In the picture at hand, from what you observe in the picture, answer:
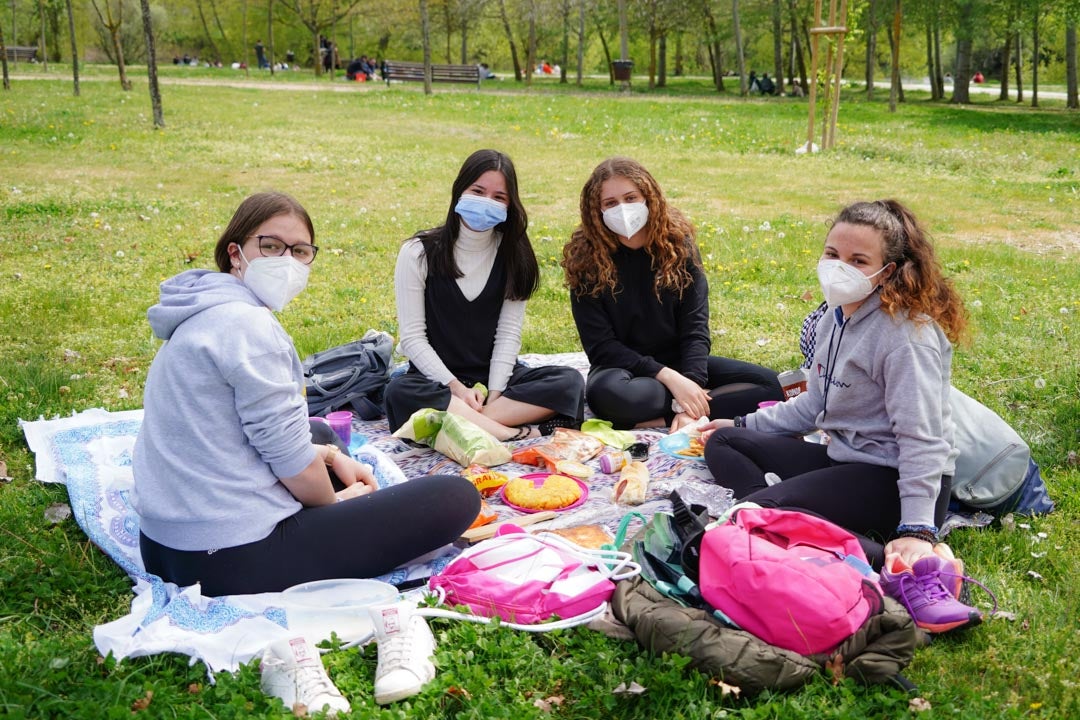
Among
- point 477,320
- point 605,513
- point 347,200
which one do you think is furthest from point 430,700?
point 347,200

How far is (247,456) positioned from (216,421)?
17 centimetres

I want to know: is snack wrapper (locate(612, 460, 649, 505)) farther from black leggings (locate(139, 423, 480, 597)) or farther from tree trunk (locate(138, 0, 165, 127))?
tree trunk (locate(138, 0, 165, 127))

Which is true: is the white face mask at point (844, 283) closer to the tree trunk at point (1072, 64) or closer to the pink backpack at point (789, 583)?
the pink backpack at point (789, 583)

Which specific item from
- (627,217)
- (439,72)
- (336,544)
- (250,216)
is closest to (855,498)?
(336,544)

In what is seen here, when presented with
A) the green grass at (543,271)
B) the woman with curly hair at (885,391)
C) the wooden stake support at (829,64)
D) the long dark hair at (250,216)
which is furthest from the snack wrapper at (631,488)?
the wooden stake support at (829,64)

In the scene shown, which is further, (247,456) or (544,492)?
(544,492)

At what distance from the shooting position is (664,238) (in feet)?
17.8

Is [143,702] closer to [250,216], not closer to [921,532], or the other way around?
[250,216]

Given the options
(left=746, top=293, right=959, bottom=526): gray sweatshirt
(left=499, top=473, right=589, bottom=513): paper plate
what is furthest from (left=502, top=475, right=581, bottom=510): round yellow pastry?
(left=746, top=293, right=959, bottom=526): gray sweatshirt

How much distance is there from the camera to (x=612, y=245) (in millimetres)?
5453

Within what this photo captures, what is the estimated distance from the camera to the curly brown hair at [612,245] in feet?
17.5

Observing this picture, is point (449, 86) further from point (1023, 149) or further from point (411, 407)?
point (411, 407)

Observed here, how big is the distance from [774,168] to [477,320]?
11068mm

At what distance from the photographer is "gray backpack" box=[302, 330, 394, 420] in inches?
222
